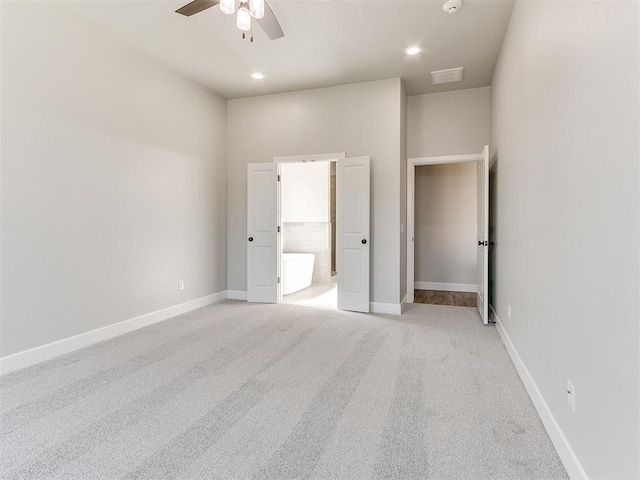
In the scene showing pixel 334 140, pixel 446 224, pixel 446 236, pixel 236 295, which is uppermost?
pixel 334 140

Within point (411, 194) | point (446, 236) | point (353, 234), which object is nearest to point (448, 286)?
point (446, 236)

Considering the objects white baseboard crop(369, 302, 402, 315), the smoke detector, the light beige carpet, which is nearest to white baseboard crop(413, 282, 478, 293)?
white baseboard crop(369, 302, 402, 315)

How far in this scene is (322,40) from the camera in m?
3.39

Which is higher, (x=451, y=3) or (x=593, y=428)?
(x=451, y=3)

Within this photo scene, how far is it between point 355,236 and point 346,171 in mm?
880

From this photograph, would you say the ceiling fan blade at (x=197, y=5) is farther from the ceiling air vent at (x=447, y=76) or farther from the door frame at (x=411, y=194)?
the door frame at (x=411, y=194)

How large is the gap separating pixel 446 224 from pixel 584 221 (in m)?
4.71

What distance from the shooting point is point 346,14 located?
9.73 ft

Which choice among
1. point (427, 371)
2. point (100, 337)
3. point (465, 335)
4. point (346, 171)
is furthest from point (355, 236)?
point (100, 337)

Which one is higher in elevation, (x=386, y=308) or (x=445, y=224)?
(x=445, y=224)

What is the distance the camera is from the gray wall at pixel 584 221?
1046mm

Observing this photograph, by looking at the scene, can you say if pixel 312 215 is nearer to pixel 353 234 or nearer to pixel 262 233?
pixel 262 233

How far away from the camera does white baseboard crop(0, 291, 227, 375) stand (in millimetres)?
2586

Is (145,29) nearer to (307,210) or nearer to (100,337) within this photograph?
(100,337)
